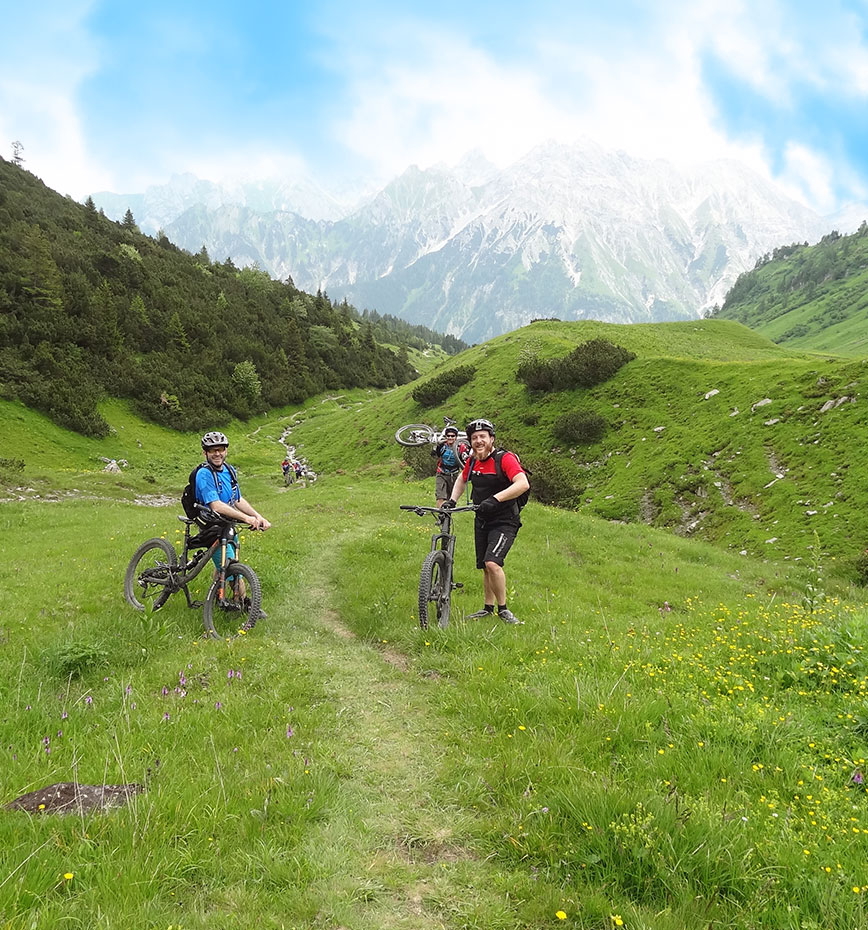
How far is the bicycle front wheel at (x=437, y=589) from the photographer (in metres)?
9.18

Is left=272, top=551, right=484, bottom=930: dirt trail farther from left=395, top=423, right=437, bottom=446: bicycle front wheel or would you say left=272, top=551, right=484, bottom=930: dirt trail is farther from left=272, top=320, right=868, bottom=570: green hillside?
left=272, top=320, right=868, bottom=570: green hillside

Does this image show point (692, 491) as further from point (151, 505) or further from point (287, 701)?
point (151, 505)

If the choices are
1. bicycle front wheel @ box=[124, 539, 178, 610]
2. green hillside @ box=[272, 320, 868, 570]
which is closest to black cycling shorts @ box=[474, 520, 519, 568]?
bicycle front wheel @ box=[124, 539, 178, 610]

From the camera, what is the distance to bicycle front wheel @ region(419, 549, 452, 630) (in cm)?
918

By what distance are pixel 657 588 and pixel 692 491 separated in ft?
37.8

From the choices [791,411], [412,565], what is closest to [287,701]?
[412,565]

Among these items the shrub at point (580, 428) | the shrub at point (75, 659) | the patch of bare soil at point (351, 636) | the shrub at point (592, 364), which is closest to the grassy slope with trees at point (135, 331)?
the shrub at point (592, 364)

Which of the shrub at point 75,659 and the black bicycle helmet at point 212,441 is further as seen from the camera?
the black bicycle helmet at point 212,441

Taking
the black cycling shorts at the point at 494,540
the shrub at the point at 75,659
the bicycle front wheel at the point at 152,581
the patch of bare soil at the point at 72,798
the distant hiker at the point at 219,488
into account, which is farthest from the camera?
the bicycle front wheel at the point at 152,581

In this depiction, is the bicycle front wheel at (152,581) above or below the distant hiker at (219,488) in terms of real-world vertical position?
below

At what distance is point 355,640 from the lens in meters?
9.70

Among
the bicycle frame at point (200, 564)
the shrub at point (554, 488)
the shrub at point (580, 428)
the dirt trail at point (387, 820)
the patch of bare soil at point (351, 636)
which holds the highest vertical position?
the shrub at point (580, 428)

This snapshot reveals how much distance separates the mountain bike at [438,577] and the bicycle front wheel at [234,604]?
3070 millimetres

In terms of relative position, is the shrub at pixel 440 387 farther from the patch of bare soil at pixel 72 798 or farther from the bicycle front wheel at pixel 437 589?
the patch of bare soil at pixel 72 798
